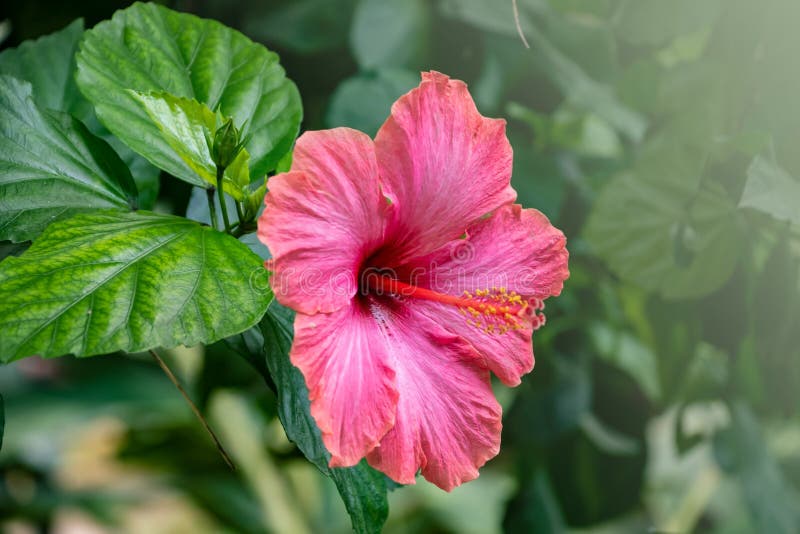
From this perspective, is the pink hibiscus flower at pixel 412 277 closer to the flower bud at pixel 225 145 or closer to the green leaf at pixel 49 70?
the flower bud at pixel 225 145

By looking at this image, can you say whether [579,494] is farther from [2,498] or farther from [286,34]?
[2,498]

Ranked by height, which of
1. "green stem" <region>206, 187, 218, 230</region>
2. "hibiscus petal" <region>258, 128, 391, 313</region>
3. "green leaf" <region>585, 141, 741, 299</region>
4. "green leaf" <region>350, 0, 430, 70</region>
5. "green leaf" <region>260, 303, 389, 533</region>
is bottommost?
"green leaf" <region>585, 141, 741, 299</region>

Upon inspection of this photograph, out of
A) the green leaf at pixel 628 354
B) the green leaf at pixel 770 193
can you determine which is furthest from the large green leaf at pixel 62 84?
the green leaf at pixel 628 354

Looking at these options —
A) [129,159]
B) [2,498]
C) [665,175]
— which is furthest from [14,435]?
[665,175]

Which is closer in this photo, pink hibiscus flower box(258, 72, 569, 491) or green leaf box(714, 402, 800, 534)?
pink hibiscus flower box(258, 72, 569, 491)

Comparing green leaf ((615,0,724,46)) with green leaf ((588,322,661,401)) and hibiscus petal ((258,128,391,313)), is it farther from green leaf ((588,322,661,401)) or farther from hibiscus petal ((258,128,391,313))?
hibiscus petal ((258,128,391,313))

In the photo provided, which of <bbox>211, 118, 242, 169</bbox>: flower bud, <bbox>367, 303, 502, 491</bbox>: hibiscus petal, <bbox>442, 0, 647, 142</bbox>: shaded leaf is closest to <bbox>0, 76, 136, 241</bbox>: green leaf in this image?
<bbox>211, 118, 242, 169</bbox>: flower bud
